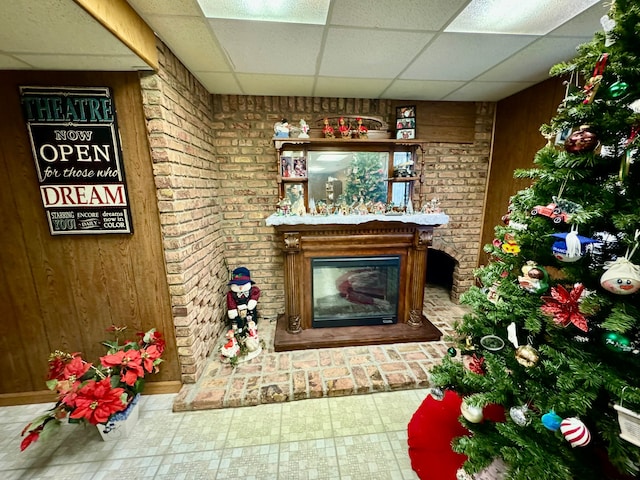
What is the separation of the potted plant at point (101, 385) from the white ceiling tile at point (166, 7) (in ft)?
6.06

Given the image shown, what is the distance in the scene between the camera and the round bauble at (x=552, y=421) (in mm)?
796

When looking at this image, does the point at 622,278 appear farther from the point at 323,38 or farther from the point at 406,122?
→ the point at 406,122

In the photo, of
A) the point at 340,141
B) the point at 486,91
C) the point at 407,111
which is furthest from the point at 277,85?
the point at 486,91

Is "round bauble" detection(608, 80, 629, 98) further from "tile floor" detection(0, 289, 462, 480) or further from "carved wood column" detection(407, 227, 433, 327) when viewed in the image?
"tile floor" detection(0, 289, 462, 480)

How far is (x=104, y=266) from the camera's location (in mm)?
1606

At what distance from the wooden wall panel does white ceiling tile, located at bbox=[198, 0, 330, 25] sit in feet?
6.48

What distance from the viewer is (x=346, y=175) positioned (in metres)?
2.50

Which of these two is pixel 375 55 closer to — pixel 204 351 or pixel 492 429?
pixel 492 429

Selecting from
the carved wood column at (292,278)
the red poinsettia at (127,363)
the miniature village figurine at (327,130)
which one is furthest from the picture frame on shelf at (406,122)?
the red poinsettia at (127,363)

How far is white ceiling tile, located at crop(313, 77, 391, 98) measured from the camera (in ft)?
6.63

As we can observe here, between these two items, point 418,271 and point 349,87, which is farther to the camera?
point 418,271

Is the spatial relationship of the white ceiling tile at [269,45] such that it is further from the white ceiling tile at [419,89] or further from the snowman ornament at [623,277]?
the snowman ornament at [623,277]

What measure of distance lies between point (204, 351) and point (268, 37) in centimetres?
230

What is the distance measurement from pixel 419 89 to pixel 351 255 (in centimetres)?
166
